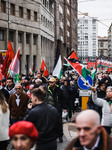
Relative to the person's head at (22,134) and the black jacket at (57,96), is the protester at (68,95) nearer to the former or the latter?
the black jacket at (57,96)

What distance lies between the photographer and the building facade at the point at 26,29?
3531 centimetres

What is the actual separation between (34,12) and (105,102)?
118 ft

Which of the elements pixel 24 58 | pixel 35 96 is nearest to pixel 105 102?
pixel 35 96

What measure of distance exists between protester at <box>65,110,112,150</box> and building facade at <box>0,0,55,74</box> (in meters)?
32.1

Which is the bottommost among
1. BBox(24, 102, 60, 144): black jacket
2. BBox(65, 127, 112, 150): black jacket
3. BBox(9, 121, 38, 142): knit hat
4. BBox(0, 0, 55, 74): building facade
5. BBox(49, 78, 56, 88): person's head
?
BBox(24, 102, 60, 144): black jacket

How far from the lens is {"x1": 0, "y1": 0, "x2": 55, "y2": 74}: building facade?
35312mm

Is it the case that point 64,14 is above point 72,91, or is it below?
above

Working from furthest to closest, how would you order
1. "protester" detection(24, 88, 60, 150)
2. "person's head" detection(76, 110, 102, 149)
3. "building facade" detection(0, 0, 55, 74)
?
1. "building facade" detection(0, 0, 55, 74)
2. "protester" detection(24, 88, 60, 150)
3. "person's head" detection(76, 110, 102, 149)

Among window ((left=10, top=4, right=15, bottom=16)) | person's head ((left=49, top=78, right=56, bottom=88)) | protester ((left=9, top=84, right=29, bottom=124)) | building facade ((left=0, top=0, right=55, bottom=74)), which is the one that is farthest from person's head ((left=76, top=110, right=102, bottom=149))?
window ((left=10, top=4, right=15, bottom=16))

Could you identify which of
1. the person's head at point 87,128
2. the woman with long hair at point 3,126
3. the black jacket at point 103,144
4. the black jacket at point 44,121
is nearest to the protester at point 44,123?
the black jacket at point 44,121

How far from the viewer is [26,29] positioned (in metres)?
39.7

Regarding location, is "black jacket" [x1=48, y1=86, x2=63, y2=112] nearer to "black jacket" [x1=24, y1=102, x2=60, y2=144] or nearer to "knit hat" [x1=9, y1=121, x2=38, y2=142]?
"black jacket" [x1=24, y1=102, x2=60, y2=144]

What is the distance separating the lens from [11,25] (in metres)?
36.2

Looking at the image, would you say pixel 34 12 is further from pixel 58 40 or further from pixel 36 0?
pixel 58 40
